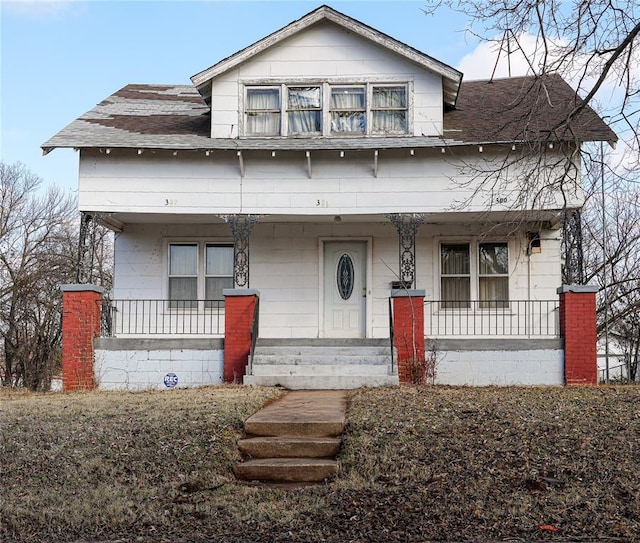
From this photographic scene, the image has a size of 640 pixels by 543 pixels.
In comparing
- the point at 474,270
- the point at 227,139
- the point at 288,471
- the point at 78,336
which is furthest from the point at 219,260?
the point at 288,471

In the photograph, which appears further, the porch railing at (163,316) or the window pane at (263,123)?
the porch railing at (163,316)

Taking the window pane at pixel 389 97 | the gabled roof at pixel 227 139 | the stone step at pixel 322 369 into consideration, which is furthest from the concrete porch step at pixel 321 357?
the window pane at pixel 389 97

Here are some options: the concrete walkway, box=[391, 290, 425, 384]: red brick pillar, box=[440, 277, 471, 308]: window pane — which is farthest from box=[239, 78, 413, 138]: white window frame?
the concrete walkway

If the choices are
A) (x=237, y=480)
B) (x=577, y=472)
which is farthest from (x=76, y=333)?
(x=577, y=472)

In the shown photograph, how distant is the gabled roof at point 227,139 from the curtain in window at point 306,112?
1.38 feet

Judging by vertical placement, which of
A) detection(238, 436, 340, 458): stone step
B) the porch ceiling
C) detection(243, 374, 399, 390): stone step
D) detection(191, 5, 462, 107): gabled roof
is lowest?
detection(238, 436, 340, 458): stone step

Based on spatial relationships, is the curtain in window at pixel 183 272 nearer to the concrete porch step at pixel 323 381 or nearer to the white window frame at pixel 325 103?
the white window frame at pixel 325 103

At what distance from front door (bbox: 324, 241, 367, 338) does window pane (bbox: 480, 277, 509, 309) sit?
105 inches

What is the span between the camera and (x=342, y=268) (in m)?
18.0

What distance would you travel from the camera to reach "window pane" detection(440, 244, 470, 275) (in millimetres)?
18109

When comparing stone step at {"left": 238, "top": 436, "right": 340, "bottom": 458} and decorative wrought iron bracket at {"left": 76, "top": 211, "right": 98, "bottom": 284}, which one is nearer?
stone step at {"left": 238, "top": 436, "right": 340, "bottom": 458}

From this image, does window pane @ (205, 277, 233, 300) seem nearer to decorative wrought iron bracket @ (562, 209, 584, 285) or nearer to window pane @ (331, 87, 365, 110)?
window pane @ (331, 87, 365, 110)

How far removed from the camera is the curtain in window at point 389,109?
1708 centimetres

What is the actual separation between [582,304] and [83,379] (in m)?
9.71
